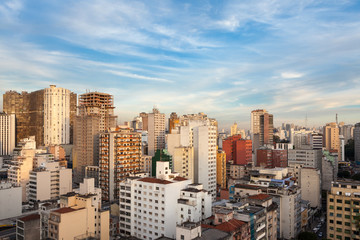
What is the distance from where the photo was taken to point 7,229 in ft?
132

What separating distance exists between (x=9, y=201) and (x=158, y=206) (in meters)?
28.3

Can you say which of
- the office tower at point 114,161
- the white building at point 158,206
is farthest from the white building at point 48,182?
the white building at point 158,206

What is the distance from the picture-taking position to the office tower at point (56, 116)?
134 meters

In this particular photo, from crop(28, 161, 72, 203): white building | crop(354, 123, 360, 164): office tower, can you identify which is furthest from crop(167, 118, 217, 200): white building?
crop(354, 123, 360, 164): office tower

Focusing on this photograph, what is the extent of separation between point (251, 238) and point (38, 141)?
132 metres

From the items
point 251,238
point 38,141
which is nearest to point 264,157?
point 251,238

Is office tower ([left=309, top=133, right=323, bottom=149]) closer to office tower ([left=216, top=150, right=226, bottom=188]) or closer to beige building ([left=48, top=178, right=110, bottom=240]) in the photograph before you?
office tower ([left=216, top=150, right=226, bottom=188])

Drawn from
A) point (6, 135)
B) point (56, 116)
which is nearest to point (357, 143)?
point (56, 116)

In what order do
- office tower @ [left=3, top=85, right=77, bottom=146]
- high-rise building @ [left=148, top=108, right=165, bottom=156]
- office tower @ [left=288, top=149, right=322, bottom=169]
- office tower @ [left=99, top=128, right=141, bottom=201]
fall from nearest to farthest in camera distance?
office tower @ [left=99, top=128, right=141, bottom=201]
office tower @ [left=288, top=149, right=322, bottom=169]
high-rise building @ [left=148, top=108, right=165, bottom=156]
office tower @ [left=3, top=85, right=77, bottom=146]

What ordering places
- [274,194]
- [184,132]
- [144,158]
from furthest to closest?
[144,158] → [184,132] → [274,194]

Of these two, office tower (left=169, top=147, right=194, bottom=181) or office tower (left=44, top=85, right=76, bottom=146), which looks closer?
office tower (left=169, top=147, right=194, bottom=181)

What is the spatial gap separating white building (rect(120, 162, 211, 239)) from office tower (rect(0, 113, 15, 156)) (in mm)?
108678

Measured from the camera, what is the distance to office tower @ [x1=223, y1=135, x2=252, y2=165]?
94.9 meters

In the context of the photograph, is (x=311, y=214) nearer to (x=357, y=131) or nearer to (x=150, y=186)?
(x=150, y=186)
